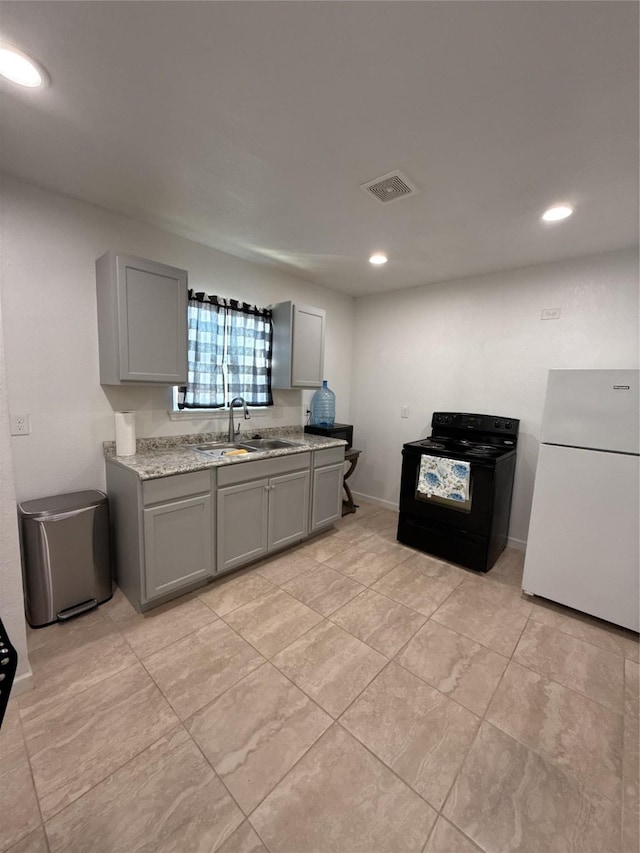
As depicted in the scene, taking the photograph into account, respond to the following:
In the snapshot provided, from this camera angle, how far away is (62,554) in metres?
1.96

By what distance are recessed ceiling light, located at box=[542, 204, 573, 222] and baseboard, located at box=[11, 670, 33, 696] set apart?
3627mm

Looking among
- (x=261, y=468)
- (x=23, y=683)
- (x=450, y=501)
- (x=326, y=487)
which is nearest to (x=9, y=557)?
(x=23, y=683)

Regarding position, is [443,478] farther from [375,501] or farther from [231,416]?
[231,416]

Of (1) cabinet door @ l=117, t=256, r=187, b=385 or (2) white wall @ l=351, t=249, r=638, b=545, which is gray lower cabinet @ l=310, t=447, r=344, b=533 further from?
(1) cabinet door @ l=117, t=256, r=187, b=385

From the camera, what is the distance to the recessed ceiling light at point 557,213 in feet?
6.62

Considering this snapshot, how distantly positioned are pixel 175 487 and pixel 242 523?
606 mm

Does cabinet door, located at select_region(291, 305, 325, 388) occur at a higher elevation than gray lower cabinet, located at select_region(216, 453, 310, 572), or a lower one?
higher

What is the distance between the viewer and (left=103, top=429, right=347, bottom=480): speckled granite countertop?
2064 mm

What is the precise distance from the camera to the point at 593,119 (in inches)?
53.3

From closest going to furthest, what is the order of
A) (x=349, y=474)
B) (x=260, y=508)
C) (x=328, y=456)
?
(x=260, y=508) < (x=328, y=456) < (x=349, y=474)

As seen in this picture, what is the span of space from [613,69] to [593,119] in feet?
0.76

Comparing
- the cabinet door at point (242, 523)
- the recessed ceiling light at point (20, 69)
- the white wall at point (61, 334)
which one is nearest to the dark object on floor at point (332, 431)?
the cabinet door at point (242, 523)

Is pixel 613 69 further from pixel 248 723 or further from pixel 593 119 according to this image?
pixel 248 723

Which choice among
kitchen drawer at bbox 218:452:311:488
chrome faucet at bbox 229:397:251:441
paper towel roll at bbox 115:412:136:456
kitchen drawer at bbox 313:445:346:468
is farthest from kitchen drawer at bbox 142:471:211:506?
kitchen drawer at bbox 313:445:346:468
